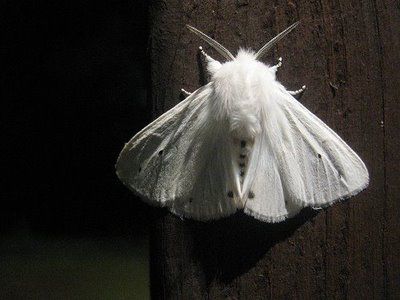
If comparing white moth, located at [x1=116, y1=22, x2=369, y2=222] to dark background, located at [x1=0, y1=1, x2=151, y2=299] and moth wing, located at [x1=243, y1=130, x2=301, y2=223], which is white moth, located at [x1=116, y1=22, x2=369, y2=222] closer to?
moth wing, located at [x1=243, y1=130, x2=301, y2=223]

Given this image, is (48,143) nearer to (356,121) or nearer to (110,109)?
(110,109)

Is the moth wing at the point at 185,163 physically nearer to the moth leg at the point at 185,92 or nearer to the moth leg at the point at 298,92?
the moth leg at the point at 185,92

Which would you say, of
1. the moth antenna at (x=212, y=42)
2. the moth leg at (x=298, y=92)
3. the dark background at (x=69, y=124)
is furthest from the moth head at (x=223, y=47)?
the dark background at (x=69, y=124)

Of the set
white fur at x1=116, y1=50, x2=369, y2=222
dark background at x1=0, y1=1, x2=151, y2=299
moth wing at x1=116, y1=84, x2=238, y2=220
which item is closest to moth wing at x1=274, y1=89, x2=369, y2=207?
white fur at x1=116, y1=50, x2=369, y2=222

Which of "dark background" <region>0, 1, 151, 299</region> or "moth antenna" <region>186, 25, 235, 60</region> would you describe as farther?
"dark background" <region>0, 1, 151, 299</region>

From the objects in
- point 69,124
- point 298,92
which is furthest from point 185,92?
point 69,124

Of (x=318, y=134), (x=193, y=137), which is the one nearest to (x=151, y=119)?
(x=193, y=137)

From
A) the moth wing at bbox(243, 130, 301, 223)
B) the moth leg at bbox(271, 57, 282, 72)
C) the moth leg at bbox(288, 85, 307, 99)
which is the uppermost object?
the moth leg at bbox(271, 57, 282, 72)
